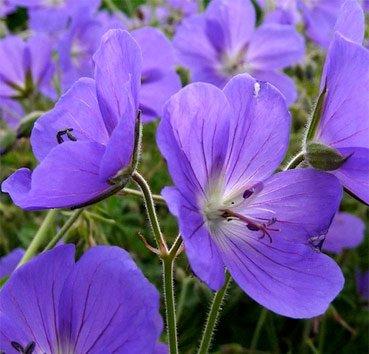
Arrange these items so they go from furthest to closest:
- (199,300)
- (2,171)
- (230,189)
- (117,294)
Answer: (2,171), (199,300), (230,189), (117,294)

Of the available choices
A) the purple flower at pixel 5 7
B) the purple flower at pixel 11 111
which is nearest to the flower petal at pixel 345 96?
the purple flower at pixel 11 111

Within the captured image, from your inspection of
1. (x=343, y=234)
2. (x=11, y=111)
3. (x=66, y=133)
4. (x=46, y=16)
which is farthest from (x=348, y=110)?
(x=46, y=16)

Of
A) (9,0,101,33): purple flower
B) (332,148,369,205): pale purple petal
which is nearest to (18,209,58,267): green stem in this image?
(332,148,369,205): pale purple petal

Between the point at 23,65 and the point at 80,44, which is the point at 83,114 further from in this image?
the point at 80,44

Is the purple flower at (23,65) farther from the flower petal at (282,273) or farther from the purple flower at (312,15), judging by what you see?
the flower petal at (282,273)

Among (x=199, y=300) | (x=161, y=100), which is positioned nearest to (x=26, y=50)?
(x=161, y=100)

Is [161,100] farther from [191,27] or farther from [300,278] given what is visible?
[300,278]
